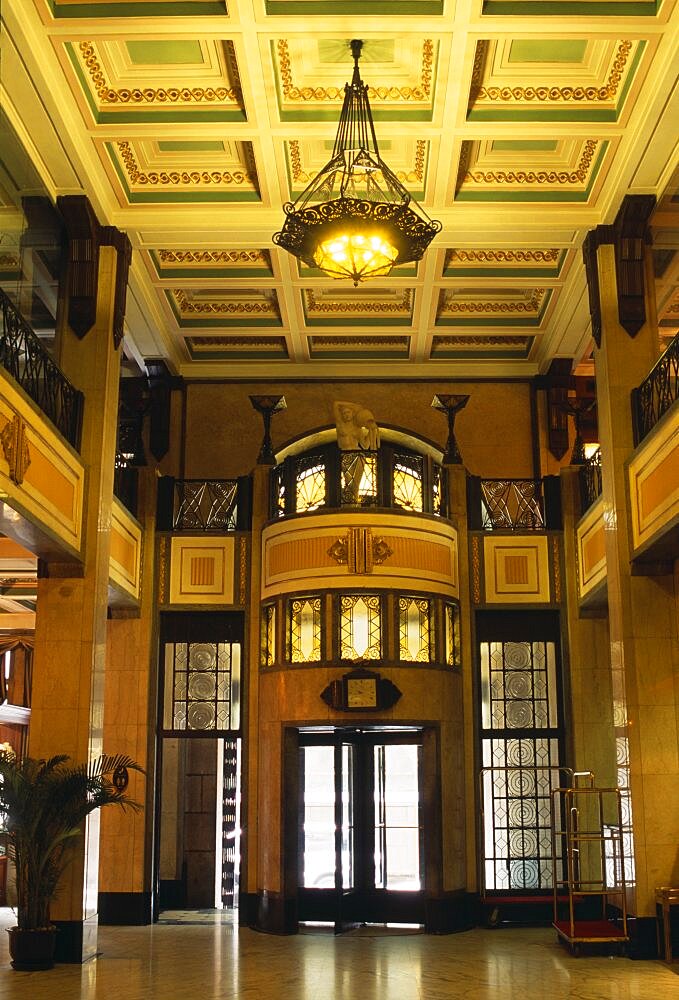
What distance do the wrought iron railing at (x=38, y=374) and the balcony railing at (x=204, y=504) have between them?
118 inches

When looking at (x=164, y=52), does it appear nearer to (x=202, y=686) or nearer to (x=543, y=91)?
(x=543, y=91)

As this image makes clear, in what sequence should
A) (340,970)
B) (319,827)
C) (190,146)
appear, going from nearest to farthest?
1. (340,970)
2. (190,146)
3. (319,827)

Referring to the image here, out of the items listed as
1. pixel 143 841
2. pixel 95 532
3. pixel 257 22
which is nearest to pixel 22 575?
pixel 143 841

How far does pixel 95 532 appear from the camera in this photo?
32.6 ft

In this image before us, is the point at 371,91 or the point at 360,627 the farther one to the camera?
the point at 360,627

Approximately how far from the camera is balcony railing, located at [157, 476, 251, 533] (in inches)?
507

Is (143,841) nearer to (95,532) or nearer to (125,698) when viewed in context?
(125,698)

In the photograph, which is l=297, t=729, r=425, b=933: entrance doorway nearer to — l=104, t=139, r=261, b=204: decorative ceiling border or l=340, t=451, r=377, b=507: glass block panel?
l=340, t=451, r=377, b=507: glass block panel

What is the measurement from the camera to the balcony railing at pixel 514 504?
1284 cm

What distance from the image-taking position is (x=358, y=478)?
1183 cm

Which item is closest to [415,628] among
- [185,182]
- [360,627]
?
[360,627]

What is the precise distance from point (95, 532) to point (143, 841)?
13.0 ft

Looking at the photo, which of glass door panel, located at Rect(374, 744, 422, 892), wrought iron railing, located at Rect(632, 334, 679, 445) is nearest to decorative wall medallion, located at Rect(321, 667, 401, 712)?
glass door panel, located at Rect(374, 744, 422, 892)

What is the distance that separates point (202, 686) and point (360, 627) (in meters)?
2.22
